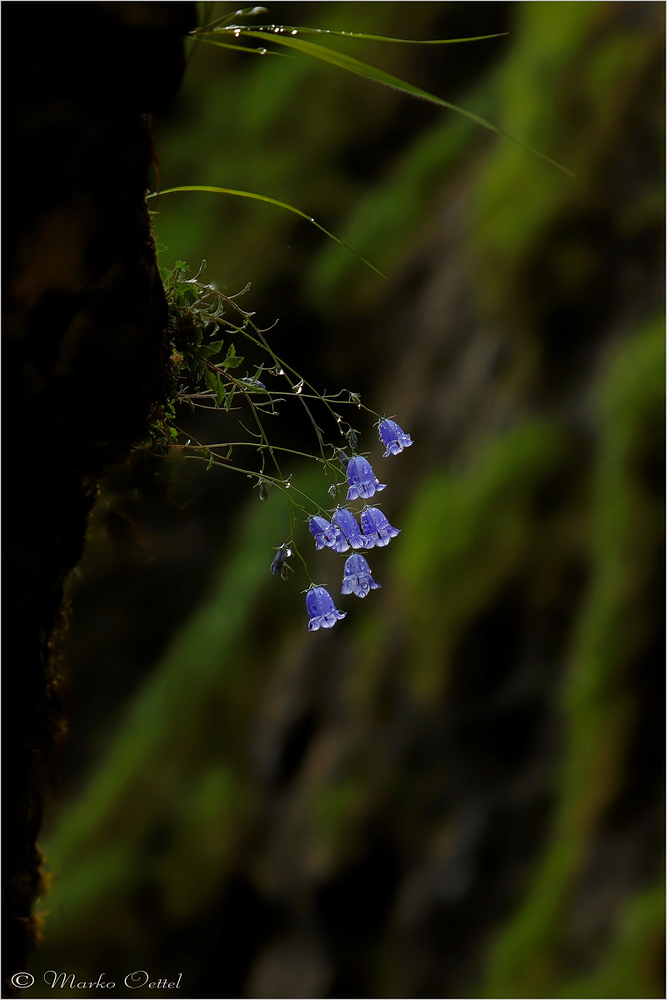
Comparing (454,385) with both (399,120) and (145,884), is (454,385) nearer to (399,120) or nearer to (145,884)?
(399,120)

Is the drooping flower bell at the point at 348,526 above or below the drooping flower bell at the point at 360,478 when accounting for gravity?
below

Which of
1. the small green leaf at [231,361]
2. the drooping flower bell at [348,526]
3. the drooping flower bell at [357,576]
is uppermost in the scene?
the small green leaf at [231,361]

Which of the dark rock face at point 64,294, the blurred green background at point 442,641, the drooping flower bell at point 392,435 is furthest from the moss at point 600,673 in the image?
the dark rock face at point 64,294

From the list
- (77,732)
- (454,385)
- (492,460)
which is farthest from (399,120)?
(77,732)

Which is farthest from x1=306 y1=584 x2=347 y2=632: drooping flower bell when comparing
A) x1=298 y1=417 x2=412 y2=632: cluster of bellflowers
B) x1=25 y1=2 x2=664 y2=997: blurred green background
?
x1=25 y1=2 x2=664 y2=997: blurred green background

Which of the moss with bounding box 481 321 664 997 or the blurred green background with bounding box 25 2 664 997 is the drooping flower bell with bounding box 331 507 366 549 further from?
the moss with bounding box 481 321 664 997

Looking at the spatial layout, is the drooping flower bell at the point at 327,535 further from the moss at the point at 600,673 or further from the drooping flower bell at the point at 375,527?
the moss at the point at 600,673
